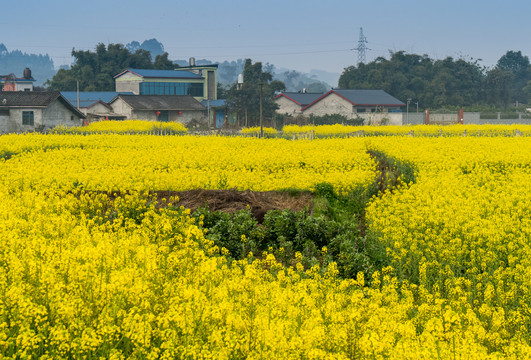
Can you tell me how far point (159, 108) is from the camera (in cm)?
7288

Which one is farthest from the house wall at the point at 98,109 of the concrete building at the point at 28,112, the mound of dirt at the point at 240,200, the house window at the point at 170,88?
the mound of dirt at the point at 240,200

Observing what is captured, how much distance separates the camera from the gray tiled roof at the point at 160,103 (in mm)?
73125

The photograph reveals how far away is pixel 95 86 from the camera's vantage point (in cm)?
9194

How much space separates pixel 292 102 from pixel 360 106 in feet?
29.3

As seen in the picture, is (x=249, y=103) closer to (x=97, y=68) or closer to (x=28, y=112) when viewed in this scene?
(x=97, y=68)

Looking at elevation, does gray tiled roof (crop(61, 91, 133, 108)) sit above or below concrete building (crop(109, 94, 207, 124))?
above

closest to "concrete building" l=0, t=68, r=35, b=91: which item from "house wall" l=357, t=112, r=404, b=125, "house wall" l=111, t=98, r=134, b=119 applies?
"house wall" l=111, t=98, r=134, b=119

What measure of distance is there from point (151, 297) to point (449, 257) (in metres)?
6.78

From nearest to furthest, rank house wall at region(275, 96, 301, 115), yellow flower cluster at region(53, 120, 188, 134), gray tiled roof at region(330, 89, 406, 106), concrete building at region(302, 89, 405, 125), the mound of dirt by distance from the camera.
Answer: the mound of dirt → yellow flower cluster at region(53, 120, 188, 134) → concrete building at region(302, 89, 405, 125) → gray tiled roof at region(330, 89, 406, 106) → house wall at region(275, 96, 301, 115)

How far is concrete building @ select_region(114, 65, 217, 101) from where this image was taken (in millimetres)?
86625

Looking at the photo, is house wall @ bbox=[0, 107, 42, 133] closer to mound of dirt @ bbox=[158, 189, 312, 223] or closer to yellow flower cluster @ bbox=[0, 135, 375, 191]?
yellow flower cluster @ bbox=[0, 135, 375, 191]

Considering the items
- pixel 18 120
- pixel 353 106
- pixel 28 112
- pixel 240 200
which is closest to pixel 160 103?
pixel 353 106

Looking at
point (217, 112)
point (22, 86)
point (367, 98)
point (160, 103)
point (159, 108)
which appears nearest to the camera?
point (159, 108)

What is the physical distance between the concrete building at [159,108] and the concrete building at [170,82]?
1001 cm
